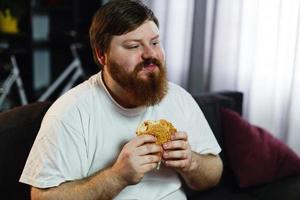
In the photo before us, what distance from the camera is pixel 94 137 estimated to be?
4.34ft

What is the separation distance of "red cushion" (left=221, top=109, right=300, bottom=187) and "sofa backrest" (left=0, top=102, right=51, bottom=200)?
99cm

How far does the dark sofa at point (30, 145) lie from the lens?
143 centimetres

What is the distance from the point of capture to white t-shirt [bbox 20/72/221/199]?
124 cm

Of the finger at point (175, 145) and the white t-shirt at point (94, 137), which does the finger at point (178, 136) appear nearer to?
the finger at point (175, 145)

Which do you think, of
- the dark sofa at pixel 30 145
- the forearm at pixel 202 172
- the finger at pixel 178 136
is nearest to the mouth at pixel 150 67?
the finger at pixel 178 136

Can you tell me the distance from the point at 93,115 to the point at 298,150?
5.40 ft

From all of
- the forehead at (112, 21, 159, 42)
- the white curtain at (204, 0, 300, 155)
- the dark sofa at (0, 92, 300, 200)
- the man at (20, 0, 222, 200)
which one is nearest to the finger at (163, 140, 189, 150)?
the man at (20, 0, 222, 200)

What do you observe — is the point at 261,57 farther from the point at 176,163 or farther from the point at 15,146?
the point at 15,146

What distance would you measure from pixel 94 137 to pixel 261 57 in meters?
1.57

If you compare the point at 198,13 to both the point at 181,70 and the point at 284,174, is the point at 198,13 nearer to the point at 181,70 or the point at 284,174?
the point at 181,70

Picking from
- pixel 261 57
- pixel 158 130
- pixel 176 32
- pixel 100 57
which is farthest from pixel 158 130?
pixel 176 32

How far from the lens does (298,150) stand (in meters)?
2.54

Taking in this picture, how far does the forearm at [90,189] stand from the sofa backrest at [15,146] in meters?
0.24

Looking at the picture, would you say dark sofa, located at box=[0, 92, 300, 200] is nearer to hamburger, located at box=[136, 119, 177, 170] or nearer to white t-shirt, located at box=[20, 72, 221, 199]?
white t-shirt, located at box=[20, 72, 221, 199]
